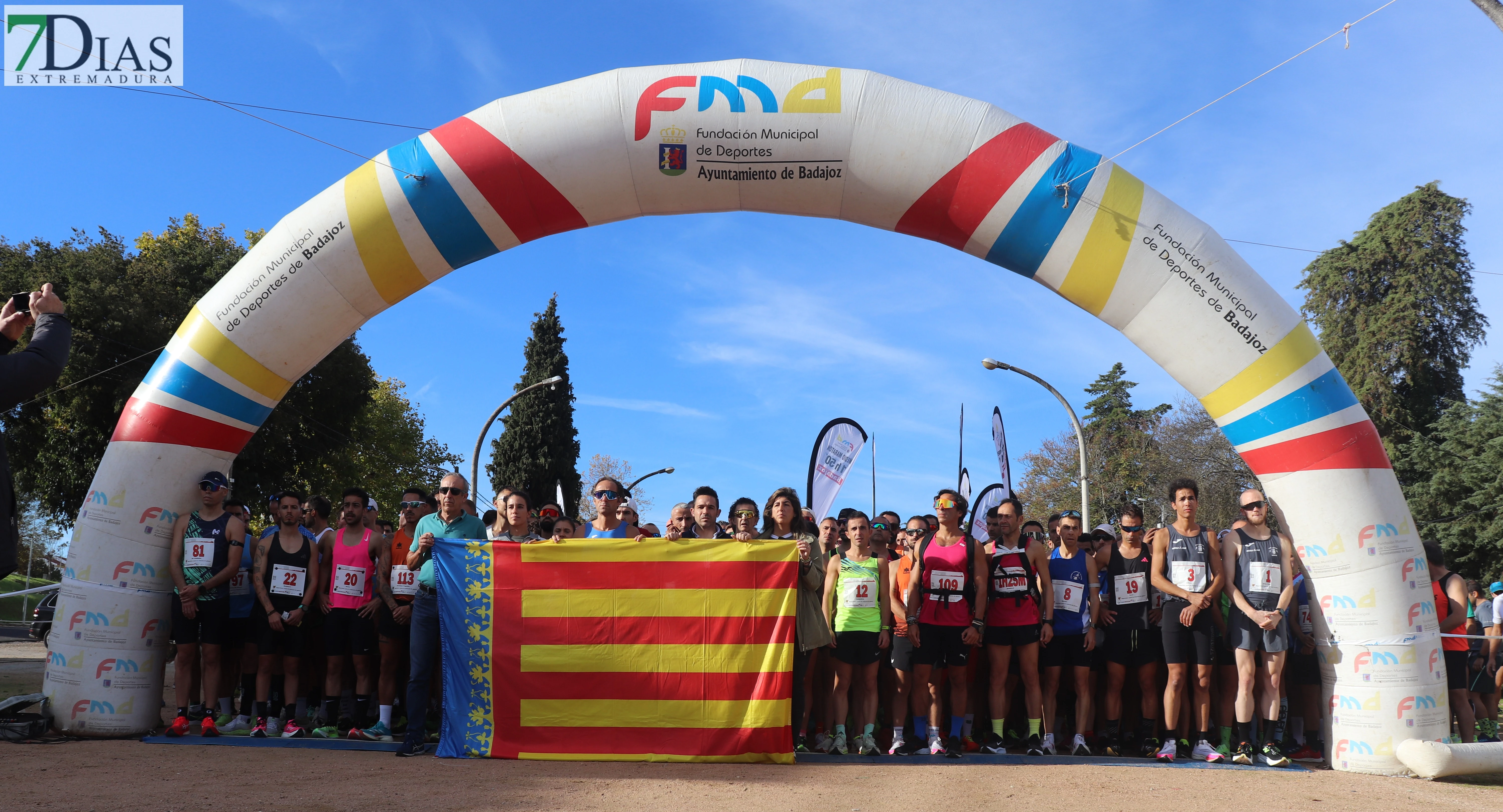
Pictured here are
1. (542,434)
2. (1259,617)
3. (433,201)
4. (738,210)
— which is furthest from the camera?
(542,434)

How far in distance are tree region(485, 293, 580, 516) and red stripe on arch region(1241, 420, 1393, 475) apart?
3311 centimetres

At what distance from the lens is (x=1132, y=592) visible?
7523 millimetres

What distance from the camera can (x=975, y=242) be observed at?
7.72 m

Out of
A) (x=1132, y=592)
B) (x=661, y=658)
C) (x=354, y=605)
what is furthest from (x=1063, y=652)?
(x=354, y=605)

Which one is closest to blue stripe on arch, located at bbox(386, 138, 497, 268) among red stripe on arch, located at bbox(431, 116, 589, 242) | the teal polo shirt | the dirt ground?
red stripe on arch, located at bbox(431, 116, 589, 242)

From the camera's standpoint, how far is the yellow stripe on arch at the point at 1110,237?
734cm

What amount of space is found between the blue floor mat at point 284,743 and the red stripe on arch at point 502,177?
419cm

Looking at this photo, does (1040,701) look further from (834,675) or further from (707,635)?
(707,635)

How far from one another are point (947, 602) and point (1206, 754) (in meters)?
2.21

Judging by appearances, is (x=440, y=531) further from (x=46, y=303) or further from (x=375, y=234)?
(x=46, y=303)

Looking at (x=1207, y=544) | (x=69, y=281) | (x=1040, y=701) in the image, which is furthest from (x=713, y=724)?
(x=69, y=281)

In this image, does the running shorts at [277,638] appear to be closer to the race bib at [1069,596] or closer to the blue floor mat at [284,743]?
the blue floor mat at [284,743]

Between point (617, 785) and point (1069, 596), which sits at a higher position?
point (1069, 596)

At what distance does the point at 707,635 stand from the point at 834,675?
120cm
